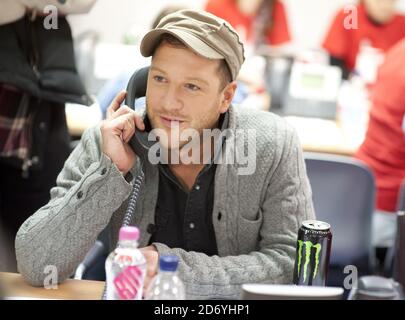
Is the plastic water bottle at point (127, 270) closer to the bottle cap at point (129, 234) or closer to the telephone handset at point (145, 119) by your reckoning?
the bottle cap at point (129, 234)

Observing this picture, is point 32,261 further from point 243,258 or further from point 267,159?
point 267,159

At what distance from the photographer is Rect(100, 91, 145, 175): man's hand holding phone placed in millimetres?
1678

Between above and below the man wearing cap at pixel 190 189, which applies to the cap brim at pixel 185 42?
above

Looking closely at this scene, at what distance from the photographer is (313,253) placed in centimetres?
159

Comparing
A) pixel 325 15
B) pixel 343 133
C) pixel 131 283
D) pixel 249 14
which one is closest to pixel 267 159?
pixel 131 283

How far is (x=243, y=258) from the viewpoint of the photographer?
5.68 ft

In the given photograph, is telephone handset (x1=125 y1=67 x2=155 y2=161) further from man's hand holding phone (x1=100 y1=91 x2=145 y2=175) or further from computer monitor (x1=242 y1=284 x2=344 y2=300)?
computer monitor (x1=242 y1=284 x2=344 y2=300)

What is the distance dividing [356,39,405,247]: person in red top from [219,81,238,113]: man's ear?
1342 mm

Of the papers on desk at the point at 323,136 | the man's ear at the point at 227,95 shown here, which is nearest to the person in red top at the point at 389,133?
the papers on desk at the point at 323,136

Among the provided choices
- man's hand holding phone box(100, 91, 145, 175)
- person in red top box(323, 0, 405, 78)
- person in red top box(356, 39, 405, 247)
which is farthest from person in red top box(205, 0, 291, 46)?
man's hand holding phone box(100, 91, 145, 175)

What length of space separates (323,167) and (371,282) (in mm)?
906

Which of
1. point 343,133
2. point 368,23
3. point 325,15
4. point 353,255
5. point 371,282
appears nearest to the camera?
point 371,282

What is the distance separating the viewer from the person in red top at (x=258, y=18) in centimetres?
496

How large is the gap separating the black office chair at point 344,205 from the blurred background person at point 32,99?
32.8 inches
